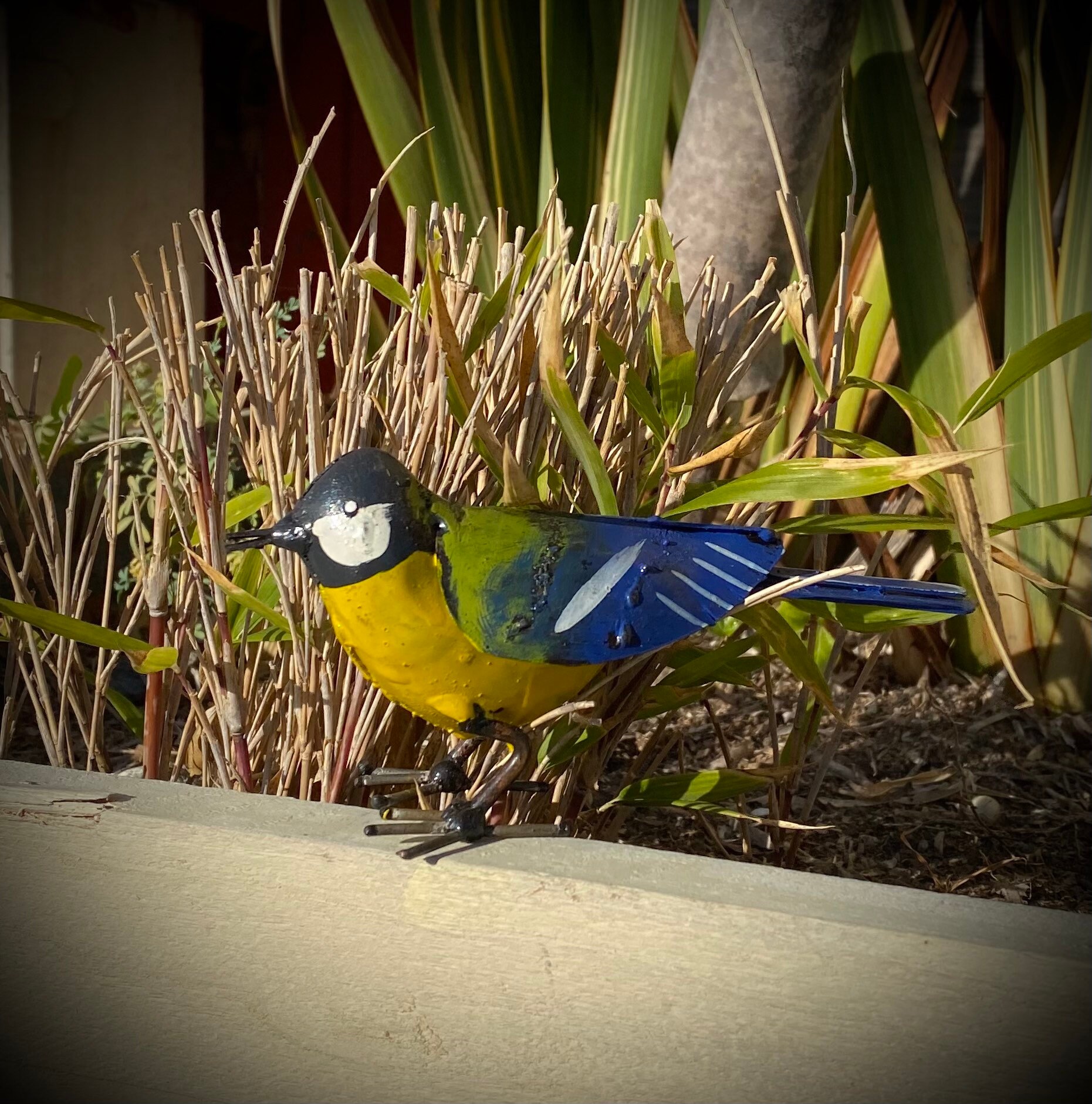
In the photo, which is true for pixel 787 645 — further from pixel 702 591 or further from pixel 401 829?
pixel 401 829

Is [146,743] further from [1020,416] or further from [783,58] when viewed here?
[1020,416]

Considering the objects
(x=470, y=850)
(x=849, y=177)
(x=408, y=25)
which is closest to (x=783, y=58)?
(x=849, y=177)

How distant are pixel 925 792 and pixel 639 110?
75 centimetres

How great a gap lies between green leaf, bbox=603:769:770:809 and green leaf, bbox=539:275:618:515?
0.23m

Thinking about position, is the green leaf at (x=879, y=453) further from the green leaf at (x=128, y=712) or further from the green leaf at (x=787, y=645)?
the green leaf at (x=128, y=712)

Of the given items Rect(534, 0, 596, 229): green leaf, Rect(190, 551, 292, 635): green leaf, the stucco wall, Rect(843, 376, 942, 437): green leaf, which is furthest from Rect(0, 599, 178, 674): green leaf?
the stucco wall

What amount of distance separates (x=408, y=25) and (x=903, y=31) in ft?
3.98

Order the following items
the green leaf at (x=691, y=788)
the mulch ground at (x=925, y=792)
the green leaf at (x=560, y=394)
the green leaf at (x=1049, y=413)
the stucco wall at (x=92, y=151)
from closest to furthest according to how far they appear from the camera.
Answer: the green leaf at (x=560, y=394), the green leaf at (x=691, y=788), the mulch ground at (x=925, y=792), the green leaf at (x=1049, y=413), the stucco wall at (x=92, y=151)

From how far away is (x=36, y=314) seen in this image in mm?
767

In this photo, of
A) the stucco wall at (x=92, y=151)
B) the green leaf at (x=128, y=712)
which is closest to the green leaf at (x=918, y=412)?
the green leaf at (x=128, y=712)

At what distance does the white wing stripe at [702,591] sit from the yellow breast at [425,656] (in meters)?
0.07

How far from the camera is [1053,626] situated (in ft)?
4.14

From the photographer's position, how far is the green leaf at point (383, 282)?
71cm

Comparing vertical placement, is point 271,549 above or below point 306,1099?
above
